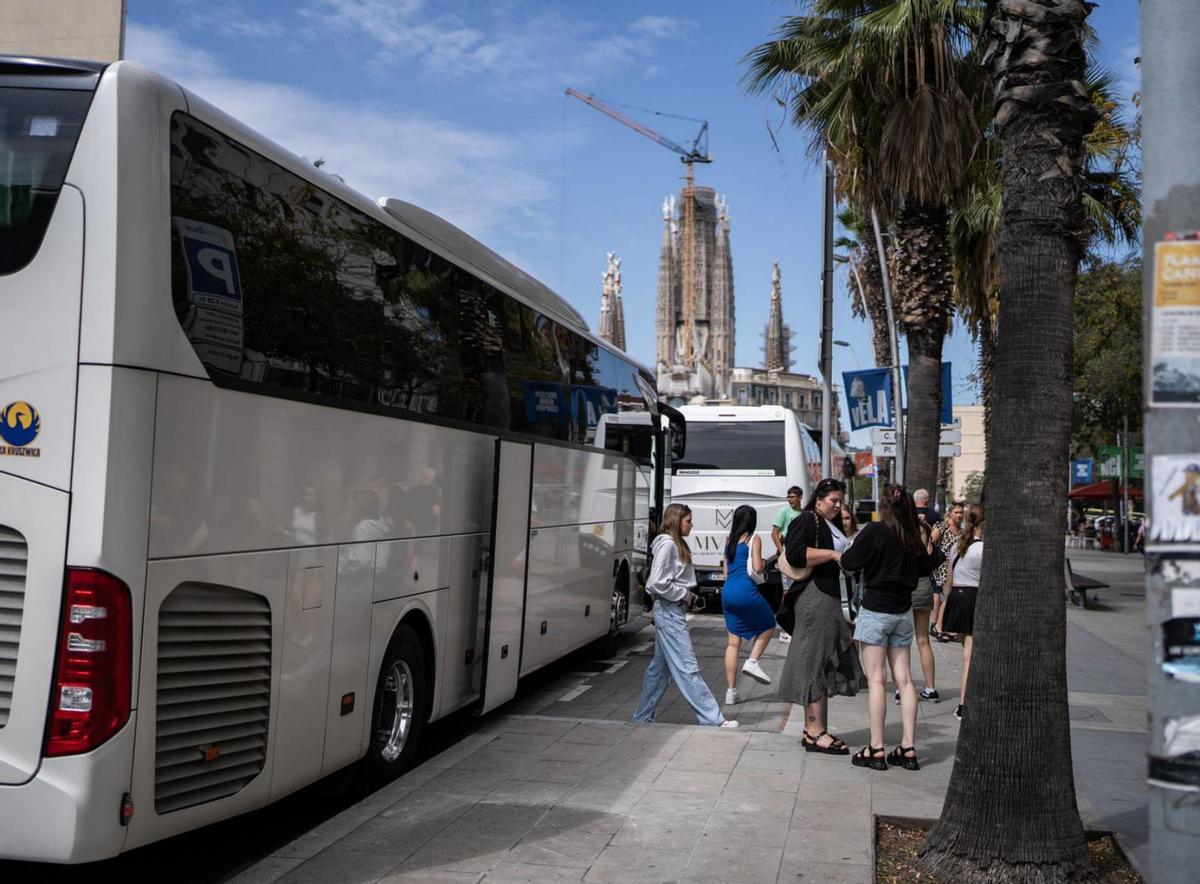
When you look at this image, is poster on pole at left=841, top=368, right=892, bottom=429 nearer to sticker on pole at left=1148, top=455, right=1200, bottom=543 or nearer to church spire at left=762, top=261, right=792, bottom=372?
sticker on pole at left=1148, top=455, right=1200, bottom=543

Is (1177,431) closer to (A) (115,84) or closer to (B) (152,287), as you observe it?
(B) (152,287)

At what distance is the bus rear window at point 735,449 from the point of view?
20.7 m

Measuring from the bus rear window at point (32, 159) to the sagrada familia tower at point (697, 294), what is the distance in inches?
5927

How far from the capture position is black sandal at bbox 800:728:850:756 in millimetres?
8383

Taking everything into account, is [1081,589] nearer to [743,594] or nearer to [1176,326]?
[743,594]

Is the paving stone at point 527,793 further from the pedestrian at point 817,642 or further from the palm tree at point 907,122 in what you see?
the palm tree at point 907,122

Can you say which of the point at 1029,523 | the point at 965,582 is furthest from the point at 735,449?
the point at 1029,523

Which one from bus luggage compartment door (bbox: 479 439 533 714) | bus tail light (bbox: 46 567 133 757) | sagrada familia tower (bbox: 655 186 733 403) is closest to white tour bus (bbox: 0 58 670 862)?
bus tail light (bbox: 46 567 133 757)

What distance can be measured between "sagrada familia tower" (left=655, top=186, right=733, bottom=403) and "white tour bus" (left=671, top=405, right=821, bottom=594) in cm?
13418

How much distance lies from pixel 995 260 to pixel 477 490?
44.6ft

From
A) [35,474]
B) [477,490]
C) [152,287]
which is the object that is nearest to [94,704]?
[35,474]

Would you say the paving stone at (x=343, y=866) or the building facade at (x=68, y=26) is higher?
the building facade at (x=68, y=26)

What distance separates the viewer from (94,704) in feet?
15.2

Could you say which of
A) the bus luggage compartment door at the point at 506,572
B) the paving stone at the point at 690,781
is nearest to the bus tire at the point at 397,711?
the bus luggage compartment door at the point at 506,572
